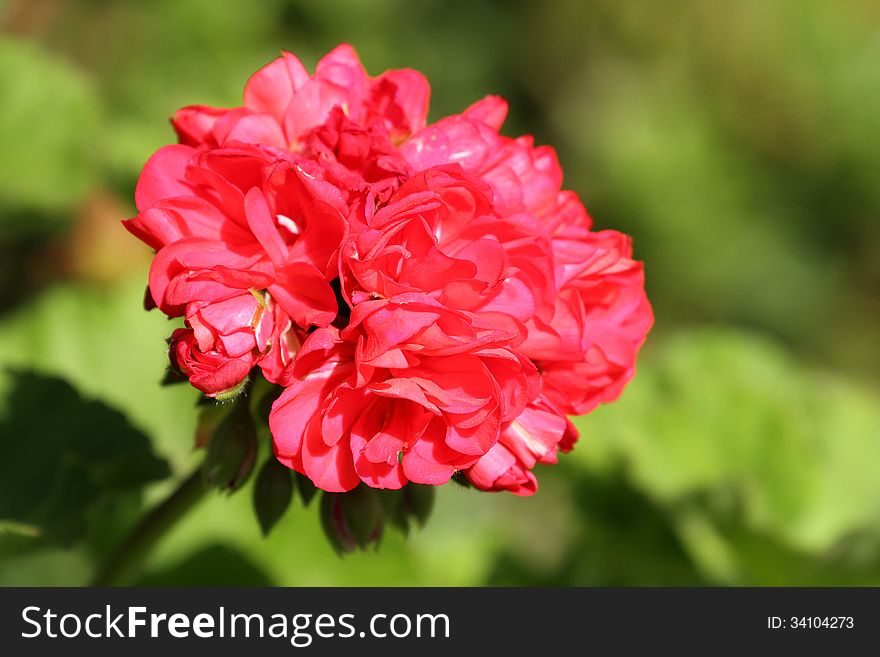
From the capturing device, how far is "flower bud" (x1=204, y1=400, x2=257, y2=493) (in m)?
1.68

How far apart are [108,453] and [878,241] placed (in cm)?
423

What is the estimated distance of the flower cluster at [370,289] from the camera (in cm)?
143

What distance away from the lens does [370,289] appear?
1.44m

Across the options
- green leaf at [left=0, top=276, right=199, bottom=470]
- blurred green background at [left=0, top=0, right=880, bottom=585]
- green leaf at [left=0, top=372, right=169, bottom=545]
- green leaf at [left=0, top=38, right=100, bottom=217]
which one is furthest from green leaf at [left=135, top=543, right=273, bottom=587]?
green leaf at [left=0, top=38, right=100, bottom=217]

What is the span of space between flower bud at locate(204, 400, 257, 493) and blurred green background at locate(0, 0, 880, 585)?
46cm

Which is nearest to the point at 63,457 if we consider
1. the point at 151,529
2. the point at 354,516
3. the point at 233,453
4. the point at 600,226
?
the point at 151,529

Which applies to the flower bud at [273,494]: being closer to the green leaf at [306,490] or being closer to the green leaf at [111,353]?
the green leaf at [306,490]

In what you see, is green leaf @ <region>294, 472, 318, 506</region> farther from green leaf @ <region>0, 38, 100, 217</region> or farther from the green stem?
green leaf @ <region>0, 38, 100, 217</region>

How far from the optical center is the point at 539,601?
230 cm

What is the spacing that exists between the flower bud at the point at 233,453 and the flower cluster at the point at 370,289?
22cm

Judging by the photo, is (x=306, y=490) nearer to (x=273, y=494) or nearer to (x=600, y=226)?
(x=273, y=494)

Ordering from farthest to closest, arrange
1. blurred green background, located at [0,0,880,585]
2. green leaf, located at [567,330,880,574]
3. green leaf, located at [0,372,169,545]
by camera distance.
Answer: green leaf, located at [567,330,880,574]
blurred green background, located at [0,0,880,585]
green leaf, located at [0,372,169,545]

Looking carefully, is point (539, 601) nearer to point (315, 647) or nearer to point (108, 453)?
point (315, 647)

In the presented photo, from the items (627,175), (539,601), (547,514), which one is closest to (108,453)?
(539,601)
